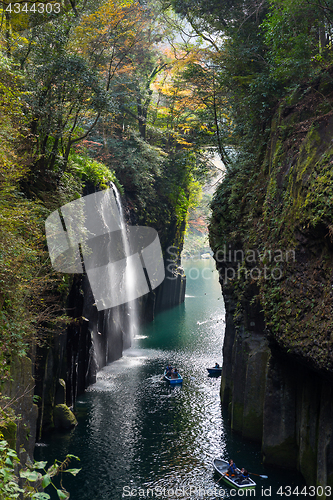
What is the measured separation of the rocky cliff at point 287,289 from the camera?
416 inches

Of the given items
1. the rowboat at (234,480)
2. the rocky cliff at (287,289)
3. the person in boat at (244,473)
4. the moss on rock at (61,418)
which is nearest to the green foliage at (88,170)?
the rocky cliff at (287,289)

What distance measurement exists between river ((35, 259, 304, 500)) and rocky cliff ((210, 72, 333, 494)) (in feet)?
3.53

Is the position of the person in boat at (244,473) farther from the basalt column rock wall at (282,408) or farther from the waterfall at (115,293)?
the waterfall at (115,293)

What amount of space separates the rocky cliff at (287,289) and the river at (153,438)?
108 centimetres

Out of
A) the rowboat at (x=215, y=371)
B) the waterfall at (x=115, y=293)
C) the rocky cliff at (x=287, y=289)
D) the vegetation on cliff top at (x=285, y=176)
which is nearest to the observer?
the rocky cliff at (x=287, y=289)

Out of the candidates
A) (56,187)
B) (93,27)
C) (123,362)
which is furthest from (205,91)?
(123,362)

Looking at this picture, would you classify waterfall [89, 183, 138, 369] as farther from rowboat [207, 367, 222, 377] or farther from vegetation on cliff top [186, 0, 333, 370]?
vegetation on cliff top [186, 0, 333, 370]

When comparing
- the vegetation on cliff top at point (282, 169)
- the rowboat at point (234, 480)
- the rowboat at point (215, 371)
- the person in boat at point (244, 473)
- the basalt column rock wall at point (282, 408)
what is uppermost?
the vegetation on cliff top at point (282, 169)

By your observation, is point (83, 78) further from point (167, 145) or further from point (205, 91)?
point (167, 145)

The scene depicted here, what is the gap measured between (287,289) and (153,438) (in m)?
8.44

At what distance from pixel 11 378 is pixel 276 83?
48.7ft

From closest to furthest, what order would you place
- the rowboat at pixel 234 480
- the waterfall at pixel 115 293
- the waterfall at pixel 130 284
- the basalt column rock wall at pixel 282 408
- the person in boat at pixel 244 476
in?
1. the basalt column rock wall at pixel 282 408
2. the rowboat at pixel 234 480
3. the person in boat at pixel 244 476
4. the waterfall at pixel 115 293
5. the waterfall at pixel 130 284

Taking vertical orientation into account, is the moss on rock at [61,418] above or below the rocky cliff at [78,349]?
below

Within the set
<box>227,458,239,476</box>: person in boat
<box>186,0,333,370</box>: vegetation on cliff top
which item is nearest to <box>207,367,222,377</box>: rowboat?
<box>186,0,333,370</box>: vegetation on cliff top
